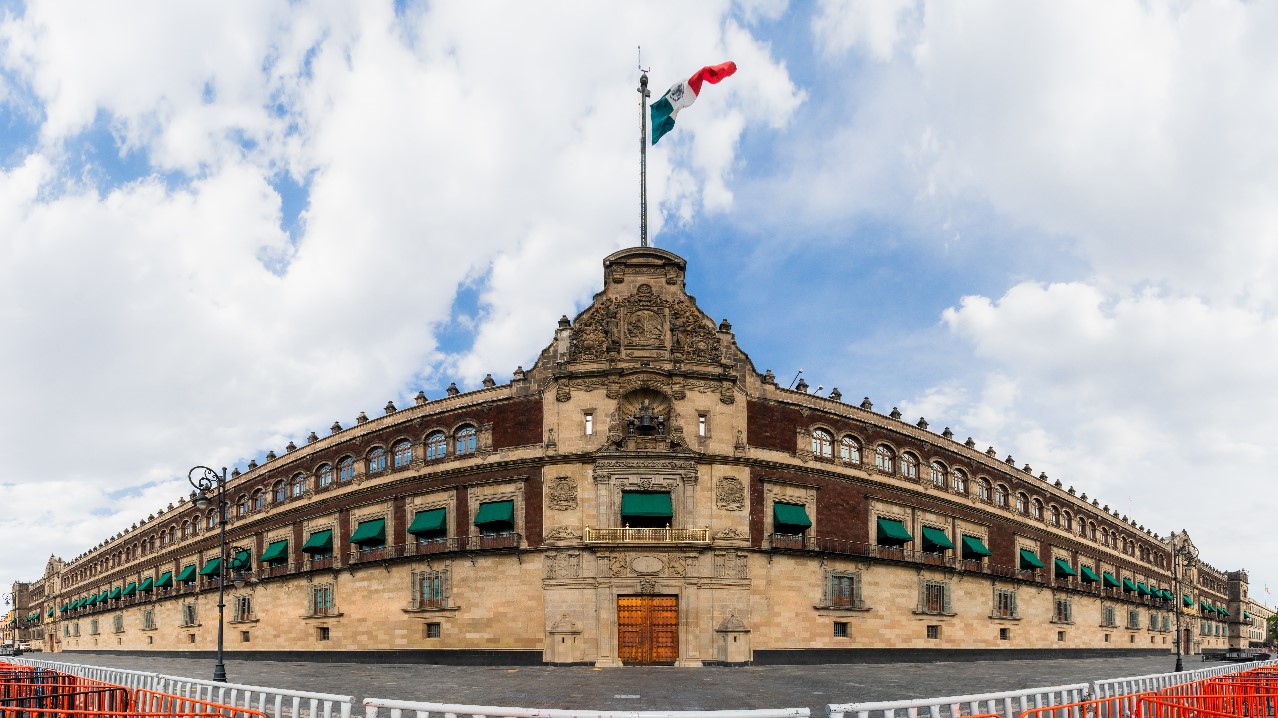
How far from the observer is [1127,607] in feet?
229

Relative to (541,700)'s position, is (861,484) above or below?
above

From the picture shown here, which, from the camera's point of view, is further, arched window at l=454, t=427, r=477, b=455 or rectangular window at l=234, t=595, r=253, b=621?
rectangular window at l=234, t=595, r=253, b=621

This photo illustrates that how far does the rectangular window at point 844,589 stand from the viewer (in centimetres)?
4138

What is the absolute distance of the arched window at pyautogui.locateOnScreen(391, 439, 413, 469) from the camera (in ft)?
Result: 147

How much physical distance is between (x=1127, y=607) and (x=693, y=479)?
49.7 metres

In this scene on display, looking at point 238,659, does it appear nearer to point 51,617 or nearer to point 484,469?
point 484,469

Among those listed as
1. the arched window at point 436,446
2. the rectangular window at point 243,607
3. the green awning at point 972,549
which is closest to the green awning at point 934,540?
the green awning at point 972,549

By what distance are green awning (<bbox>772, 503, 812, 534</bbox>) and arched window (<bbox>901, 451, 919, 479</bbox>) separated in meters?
8.95

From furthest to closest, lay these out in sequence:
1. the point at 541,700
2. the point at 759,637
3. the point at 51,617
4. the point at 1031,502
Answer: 1. the point at 51,617
2. the point at 1031,502
3. the point at 759,637
4. the point at 541,700

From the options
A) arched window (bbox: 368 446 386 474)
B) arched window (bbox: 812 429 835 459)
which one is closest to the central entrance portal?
arched window (bbox: 812 429 835 459)

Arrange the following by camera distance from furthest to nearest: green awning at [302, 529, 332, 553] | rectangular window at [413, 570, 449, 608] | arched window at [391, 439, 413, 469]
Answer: green awning at [302, 529, 332, 553] → arched window at [391, 439, 413, 469] → rectangular window at [413, 570, 449, 608]

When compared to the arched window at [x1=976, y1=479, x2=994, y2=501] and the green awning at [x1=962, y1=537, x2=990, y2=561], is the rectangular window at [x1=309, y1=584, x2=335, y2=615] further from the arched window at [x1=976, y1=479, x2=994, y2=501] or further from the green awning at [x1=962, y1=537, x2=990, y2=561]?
the arched window at [x1=976, y1=479, x2=994, y2=501]

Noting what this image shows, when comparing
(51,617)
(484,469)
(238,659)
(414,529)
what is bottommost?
(51,617)

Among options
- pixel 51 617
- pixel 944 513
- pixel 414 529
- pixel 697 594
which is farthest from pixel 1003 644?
pixel 51 617
